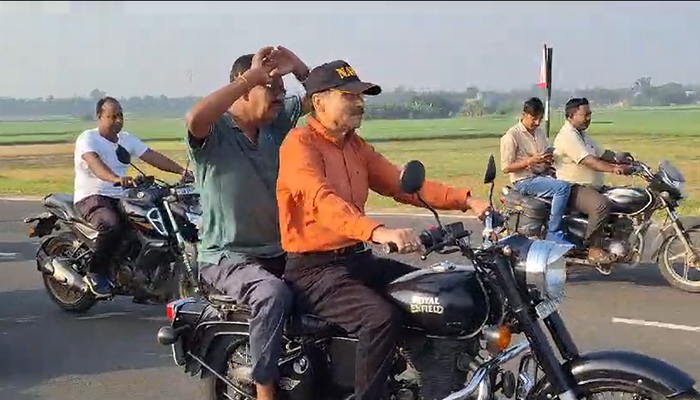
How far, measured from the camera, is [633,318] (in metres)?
7.88

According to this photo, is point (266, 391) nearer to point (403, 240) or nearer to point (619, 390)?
point (403, 240)

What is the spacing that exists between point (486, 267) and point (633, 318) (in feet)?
14.6

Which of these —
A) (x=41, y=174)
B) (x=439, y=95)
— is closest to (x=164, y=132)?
(x=41, y=174)

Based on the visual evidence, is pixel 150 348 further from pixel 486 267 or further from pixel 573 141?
pixel 573 141

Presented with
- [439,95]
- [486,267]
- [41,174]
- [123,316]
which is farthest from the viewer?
[41,174]

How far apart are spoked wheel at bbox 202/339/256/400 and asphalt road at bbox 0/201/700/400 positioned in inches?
46.5

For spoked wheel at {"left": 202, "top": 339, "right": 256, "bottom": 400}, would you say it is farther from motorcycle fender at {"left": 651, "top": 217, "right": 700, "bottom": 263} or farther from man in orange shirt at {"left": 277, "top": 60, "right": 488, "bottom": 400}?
motorcycle fender at {"left": 651, "top": 217, "right": 700, "bottom": 263}

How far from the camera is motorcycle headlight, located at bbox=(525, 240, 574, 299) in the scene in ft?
12.2

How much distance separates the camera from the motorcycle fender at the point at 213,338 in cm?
468

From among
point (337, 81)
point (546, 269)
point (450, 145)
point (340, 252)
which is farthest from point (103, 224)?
point (450, 145)

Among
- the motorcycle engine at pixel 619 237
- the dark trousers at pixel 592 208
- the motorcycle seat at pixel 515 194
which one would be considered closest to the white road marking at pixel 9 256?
the motorcycle seat at pixel 515 194

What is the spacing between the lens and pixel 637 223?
9.17 metres

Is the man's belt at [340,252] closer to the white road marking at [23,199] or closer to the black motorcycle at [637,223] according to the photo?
the black motorcycle at [637,223]

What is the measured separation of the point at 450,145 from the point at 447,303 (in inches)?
1118
